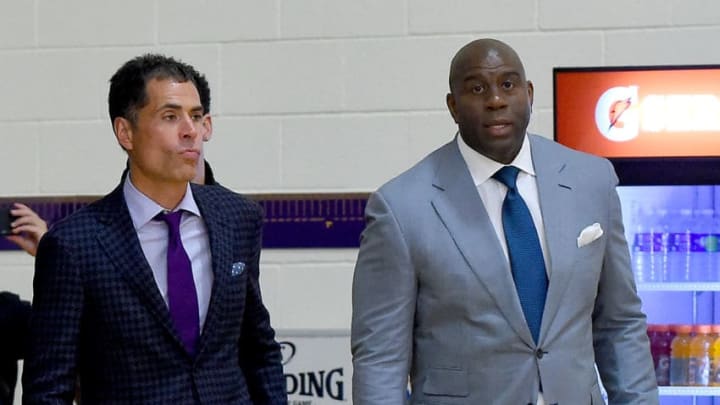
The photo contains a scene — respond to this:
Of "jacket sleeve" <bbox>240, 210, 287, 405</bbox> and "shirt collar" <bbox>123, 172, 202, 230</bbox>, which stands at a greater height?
"shirt collar" <bbox>123, 172, 202, 230</bbox>

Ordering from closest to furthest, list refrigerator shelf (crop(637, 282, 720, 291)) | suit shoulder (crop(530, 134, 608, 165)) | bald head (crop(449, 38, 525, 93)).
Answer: bald head (crop(449, 38, 525, 93))
suit shoulder (crop(530, 134, 608, 165))
refrigerator shelf (crop(637, 282, 720, 291))

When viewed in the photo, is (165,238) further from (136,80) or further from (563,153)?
(563,153)

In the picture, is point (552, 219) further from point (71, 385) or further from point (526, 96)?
point (71, 385)

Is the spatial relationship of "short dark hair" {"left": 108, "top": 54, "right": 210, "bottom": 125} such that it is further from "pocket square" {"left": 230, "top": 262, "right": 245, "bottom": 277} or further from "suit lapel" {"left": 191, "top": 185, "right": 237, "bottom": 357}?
"pocket square" {"left": 230, "top": 262, "right": 245, "bottom": 277}

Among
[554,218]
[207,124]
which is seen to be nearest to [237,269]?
[207,124]

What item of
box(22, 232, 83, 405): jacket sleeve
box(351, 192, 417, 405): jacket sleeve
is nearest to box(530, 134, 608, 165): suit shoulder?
box(351, 192, 417, 405): jacket sleeve

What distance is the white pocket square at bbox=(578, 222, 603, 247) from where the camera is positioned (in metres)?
2.48

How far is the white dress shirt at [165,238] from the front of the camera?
2.39m

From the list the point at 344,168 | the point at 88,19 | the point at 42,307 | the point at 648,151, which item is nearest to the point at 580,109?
the point at 648,151

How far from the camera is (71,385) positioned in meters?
2.32

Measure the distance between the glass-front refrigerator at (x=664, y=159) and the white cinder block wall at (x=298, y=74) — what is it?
1.18 ft

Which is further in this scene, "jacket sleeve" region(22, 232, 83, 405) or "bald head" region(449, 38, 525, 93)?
"bald head" region(449, 38, 525, 93)

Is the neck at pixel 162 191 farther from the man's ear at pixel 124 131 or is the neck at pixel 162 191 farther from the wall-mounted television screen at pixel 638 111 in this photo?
the wall-mounted television screen at pixel 638 111

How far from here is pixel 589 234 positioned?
2.49 metres
